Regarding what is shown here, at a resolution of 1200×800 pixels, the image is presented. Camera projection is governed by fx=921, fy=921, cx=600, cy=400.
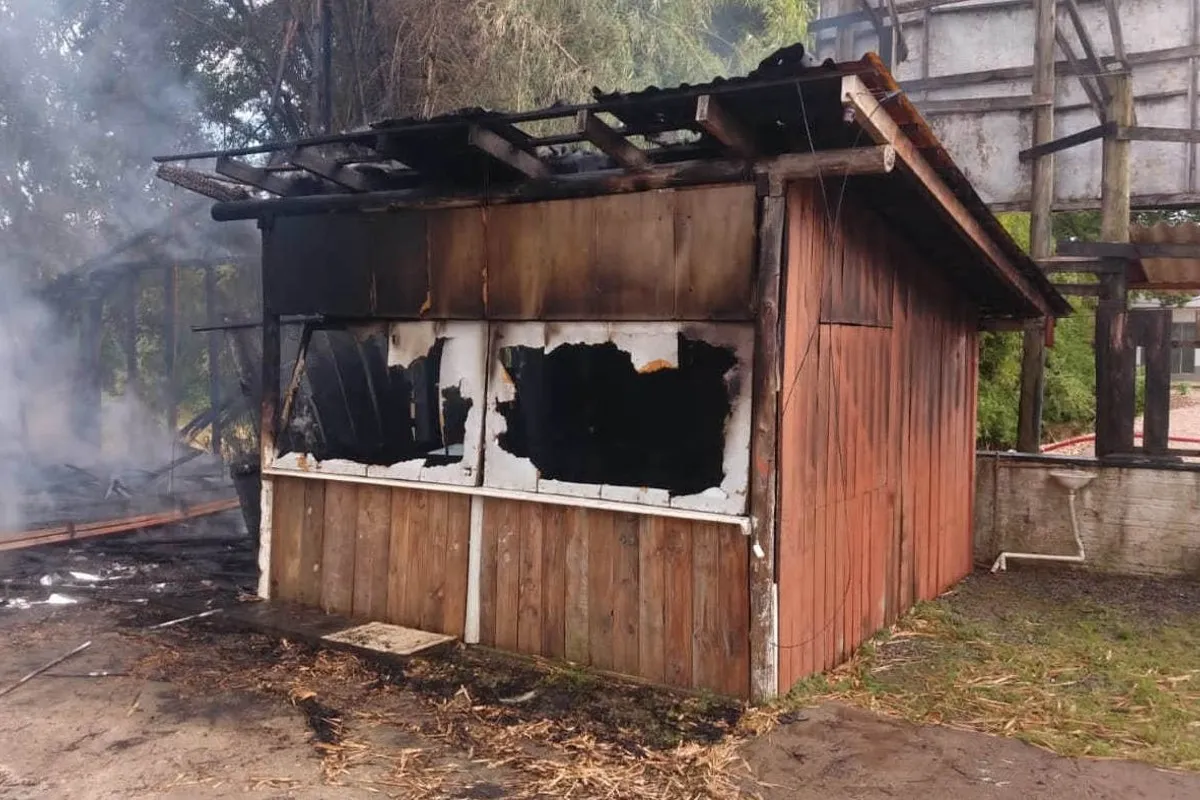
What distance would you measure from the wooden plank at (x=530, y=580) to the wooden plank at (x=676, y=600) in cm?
89

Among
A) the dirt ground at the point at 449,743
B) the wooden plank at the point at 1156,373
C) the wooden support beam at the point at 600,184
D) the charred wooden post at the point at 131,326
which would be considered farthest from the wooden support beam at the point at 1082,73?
the charred wooden post at the point at 131,326

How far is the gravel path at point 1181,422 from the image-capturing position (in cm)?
1426

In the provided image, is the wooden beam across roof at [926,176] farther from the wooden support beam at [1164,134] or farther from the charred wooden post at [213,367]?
the charred wooden post at [213,367]

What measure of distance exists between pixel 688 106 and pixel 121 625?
17.9 feet

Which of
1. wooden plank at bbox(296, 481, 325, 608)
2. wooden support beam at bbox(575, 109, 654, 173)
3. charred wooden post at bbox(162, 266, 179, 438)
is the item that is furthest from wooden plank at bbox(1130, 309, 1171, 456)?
charred wooden post at bbox(162, 266, 179, 438)

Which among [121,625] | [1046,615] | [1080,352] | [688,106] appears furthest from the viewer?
[1080,352]

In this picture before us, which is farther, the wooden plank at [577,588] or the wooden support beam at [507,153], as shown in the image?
the wooden plank at [577,588]

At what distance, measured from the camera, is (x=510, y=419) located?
238 inches

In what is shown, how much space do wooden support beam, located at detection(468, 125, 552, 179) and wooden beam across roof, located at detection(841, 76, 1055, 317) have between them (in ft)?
6.75

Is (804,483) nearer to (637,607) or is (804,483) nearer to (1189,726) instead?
(637,607)

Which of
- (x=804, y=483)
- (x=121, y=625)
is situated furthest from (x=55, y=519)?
(x=804, y=483)

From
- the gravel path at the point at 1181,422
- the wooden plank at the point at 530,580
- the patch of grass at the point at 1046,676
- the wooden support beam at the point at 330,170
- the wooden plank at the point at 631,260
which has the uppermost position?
the wooden support beam at the point at 330,170

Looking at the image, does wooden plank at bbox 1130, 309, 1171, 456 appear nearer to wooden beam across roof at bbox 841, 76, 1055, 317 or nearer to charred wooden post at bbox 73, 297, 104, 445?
wooden beam across roof at bbox 841, 76, 1055, 317

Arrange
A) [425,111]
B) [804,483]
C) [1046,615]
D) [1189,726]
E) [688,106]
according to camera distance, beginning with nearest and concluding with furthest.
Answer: [688,106] → [1189,726] → [804,483] → [1046,615] → [425,111]
